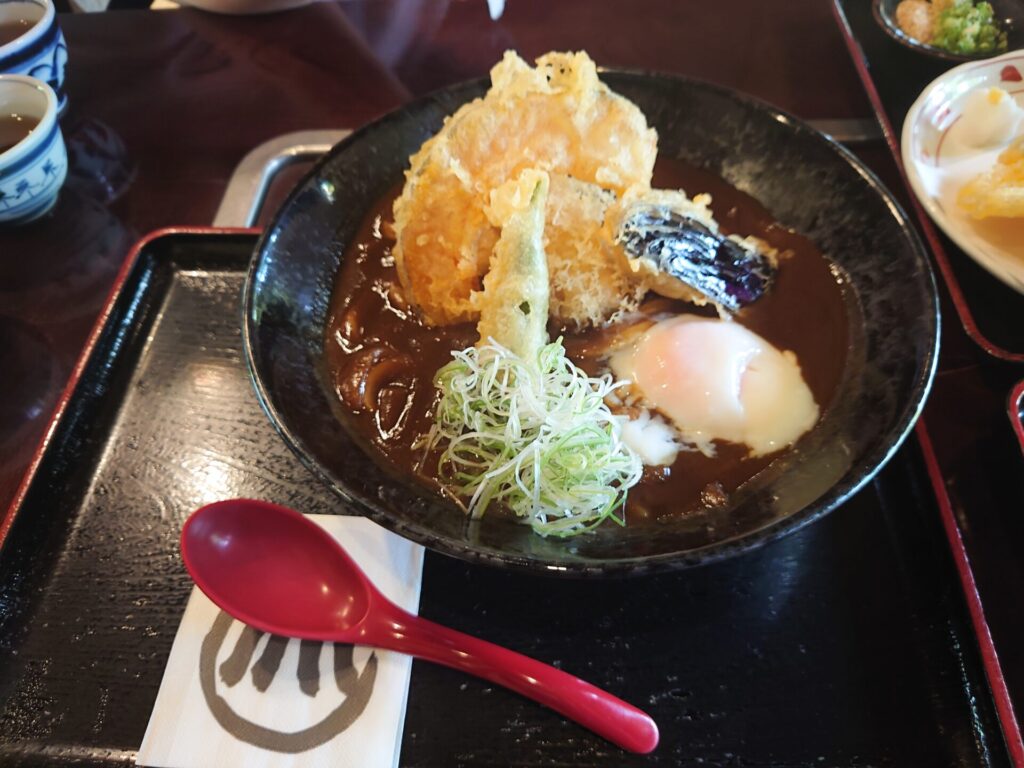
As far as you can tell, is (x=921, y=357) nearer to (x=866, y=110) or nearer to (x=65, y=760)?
(x=866, y=110)

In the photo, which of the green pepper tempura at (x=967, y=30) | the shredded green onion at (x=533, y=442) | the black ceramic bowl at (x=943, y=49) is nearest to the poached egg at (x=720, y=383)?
the shredded green onion at (x=533, y=442)

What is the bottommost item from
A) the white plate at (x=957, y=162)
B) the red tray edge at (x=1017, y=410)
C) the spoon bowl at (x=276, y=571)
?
the spoon bowl at (x=276, y=571)

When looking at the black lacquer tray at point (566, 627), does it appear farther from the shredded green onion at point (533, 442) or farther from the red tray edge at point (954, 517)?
the shredded green onion at point (533, 442)

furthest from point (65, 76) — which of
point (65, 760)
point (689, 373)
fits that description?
point (689, 373)

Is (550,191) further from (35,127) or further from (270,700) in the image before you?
(35,127)

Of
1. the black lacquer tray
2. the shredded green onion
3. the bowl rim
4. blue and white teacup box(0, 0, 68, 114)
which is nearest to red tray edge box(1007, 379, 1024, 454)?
the black lacquer tray

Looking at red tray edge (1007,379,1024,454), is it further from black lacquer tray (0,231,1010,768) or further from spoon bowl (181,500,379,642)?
spoon bowl (181,500,379,642)

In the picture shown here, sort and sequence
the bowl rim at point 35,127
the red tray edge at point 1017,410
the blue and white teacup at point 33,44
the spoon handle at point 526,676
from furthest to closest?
the blue and white teacup at point 33,44 → the bowl rim at point 35,127 → the red tray edge at point 1017,410 → the spoon handle at point 526,676
